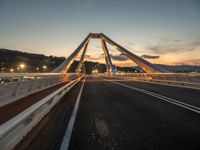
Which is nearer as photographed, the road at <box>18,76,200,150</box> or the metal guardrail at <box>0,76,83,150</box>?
the metal guardrail at <box>0,76,83,150</box>

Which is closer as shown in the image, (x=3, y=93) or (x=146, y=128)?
(x=146, y=128)

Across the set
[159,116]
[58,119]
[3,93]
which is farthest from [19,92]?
[159,116]

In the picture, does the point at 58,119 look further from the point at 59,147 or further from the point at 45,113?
the point at 59,147

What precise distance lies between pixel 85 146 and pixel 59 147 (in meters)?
0.52

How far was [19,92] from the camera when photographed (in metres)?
11.7

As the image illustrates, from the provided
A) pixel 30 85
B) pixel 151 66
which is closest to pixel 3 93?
pixel 30 85

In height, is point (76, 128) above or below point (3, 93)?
below

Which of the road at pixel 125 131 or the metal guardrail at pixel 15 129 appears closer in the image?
the metal guardrail at pixel 15 129

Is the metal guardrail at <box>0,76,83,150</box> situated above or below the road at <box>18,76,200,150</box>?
above

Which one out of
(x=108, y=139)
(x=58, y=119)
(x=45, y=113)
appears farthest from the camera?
(x=45, y=113)

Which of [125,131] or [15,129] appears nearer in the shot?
[15,129]

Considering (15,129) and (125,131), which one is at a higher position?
(15,129)

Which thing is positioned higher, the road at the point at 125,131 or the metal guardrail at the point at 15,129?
the metal guardrail at the point at 15,129

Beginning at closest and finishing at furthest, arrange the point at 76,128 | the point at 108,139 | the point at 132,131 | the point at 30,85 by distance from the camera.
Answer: the point at 108,139
the point at 132,131
the point at 76,128
the point at 30,85
